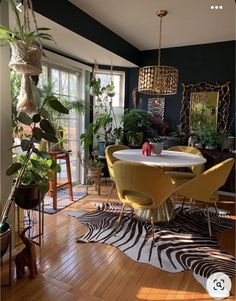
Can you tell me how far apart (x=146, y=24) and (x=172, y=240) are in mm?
2829

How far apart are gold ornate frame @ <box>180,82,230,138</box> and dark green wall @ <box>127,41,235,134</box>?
0.07m

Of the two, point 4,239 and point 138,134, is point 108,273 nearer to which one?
point 4,239

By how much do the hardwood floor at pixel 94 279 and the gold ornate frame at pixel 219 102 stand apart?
96.0 inches

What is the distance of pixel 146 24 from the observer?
3.60m

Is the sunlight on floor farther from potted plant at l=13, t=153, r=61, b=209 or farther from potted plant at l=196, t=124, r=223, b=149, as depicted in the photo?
potted plant at l=196, t=124, r=223, b=149

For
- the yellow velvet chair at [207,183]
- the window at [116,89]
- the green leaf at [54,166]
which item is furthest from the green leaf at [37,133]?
the window at [116,89]

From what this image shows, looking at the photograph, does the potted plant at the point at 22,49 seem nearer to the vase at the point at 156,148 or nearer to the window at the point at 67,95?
the vase at the point at 156,148

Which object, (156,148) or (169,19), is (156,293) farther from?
(169,19)

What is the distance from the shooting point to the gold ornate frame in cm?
436

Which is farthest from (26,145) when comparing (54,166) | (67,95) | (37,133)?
(67,95)

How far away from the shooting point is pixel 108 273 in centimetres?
204

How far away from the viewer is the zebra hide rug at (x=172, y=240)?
218 centimetres

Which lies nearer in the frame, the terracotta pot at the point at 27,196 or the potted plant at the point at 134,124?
the terracotta pot at the point at 27,196

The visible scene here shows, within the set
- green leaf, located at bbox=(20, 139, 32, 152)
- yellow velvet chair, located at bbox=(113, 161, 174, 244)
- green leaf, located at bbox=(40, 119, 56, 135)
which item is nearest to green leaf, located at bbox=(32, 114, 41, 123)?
green leaf, located at bbox=(40, 119, 56, 135)
